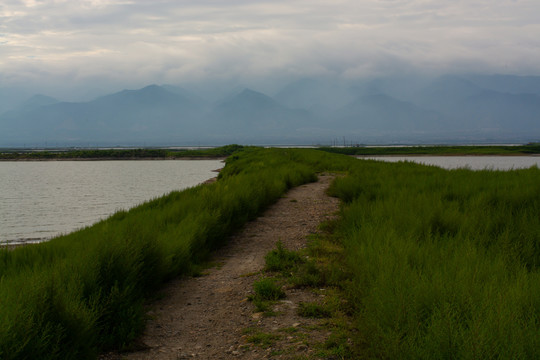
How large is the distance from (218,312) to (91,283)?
5.10 feet

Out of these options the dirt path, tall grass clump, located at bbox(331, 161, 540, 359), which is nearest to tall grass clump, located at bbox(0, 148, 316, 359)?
the dirt path

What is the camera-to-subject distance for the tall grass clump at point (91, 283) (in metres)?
3.48

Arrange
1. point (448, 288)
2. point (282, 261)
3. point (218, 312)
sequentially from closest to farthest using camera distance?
point (448, 288), point (218, 312), point (282, 261)

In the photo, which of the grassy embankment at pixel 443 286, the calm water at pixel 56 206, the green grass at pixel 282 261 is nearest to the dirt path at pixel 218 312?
the green grass at pixel 282 261

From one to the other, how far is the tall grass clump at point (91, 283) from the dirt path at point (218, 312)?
28cm

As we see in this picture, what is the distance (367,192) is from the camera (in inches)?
475

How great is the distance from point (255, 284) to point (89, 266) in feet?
7.05

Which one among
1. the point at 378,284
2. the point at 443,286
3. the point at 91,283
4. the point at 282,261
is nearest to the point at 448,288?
the point at 443,286

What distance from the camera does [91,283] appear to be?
4664 millimetres

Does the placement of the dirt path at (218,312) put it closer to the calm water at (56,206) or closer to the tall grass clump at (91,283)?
the tall grass clump at (91,283)

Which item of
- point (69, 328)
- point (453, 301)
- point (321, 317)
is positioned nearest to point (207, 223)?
point (321, 317)

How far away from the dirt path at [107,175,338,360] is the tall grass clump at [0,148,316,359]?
0.28 metres

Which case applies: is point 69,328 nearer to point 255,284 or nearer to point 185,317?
point 185,317

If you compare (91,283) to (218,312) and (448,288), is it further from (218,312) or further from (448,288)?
(448,288)
